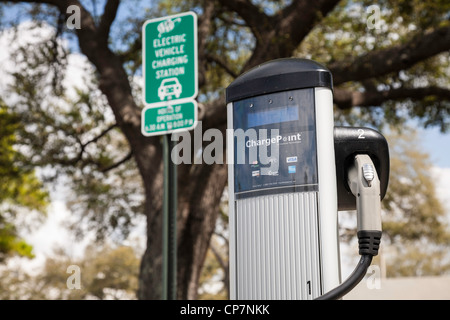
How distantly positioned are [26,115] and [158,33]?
24.4ft

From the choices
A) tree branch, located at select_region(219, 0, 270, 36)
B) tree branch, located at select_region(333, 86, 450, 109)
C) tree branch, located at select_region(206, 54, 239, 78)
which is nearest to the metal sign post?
tree branch, located at select_region(219, 0, 270, 36)

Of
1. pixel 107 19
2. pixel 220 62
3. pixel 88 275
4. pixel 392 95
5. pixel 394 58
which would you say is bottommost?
pixel 88 275

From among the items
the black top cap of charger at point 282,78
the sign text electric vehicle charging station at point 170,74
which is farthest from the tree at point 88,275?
the black top cap of charger at point 282,78

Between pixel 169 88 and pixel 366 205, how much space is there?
11.6ft

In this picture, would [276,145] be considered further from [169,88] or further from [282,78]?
[169,88]

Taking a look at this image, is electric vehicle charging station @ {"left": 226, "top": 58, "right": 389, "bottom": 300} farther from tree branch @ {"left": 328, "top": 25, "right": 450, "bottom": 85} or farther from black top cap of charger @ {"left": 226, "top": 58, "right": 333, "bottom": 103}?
tree branch @ {"left": 328, "top": 25, "right": 450, "bottom": 85}

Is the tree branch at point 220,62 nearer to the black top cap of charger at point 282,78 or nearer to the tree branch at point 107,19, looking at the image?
the tree branch at point 107,19

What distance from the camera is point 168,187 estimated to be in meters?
5.69

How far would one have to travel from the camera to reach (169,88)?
19.2 feet

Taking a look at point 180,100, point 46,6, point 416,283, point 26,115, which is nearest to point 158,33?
point 180,100

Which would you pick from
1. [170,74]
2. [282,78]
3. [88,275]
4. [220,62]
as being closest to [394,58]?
[220,62]

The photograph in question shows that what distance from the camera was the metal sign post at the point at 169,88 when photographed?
18.5 feet

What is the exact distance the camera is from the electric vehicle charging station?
8.45 ft

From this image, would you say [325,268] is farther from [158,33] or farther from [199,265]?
[199,265]
